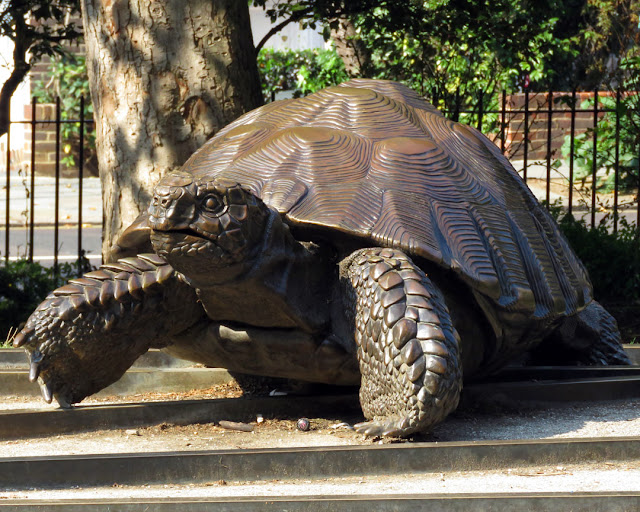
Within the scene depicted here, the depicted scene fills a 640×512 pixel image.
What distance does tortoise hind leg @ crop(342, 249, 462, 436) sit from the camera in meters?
3.18

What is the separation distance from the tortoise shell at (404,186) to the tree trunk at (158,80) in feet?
2.57

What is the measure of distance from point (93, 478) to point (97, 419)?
83 cm

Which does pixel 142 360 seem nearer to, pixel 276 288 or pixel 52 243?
pixel 276 288

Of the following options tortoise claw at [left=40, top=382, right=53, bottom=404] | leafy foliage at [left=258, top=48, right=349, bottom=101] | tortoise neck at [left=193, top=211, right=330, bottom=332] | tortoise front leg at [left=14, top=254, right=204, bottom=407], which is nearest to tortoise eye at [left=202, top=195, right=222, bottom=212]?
tortoise neck at [left=193, top=211, right=330, bottom=332]

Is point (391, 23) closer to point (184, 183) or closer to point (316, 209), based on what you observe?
point (316, 209)

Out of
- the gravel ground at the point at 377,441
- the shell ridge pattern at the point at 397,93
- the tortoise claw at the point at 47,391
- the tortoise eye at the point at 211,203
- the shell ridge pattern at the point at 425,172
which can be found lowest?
the gravel ground at the point at 377,441

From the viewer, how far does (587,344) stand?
490 cm

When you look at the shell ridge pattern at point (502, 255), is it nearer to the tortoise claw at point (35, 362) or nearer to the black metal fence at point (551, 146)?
the tortoise claw at point (35, 362)

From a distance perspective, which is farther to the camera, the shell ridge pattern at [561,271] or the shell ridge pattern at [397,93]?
the shell ridge pattern at [397,93]

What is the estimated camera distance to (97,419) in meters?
3.74

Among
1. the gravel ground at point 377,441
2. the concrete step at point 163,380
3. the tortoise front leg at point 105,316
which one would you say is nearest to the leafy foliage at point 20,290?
the concrete step at point 163,380

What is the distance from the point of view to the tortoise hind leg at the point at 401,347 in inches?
125

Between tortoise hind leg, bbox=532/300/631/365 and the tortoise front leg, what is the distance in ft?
6.78

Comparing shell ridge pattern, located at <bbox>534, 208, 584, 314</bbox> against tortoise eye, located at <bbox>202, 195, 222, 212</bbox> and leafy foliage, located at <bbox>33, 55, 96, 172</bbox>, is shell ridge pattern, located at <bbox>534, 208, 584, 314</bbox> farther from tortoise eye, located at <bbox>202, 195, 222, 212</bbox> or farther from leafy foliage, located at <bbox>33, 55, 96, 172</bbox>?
leafy foliage, located at <bbox>33, 55, 96, 172</bbox>
